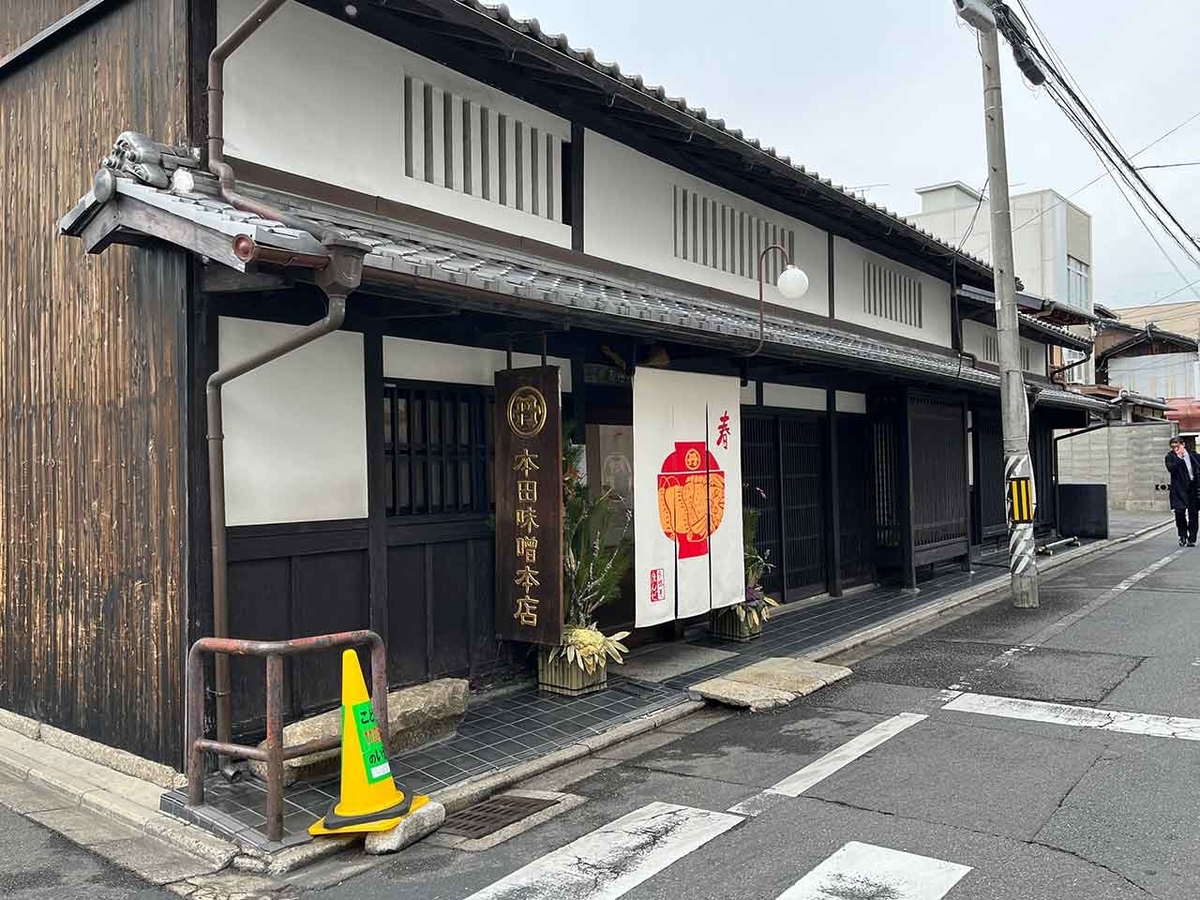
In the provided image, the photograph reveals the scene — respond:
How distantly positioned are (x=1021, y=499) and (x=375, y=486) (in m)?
9.56

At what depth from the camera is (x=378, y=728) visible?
547cm

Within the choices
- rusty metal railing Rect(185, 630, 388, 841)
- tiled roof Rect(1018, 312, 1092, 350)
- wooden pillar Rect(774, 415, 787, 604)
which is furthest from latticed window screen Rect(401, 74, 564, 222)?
tiled roof Rect(1018, 312, 1092, 350)

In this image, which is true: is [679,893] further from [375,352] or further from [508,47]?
[508,47]

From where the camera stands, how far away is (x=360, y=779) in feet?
17.2

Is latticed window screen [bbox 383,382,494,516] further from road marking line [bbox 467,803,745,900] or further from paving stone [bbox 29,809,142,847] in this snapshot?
road marking line [bbox 467,803,745,900]

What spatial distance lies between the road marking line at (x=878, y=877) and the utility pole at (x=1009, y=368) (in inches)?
358

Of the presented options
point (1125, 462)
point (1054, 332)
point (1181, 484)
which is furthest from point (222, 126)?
point (1125, 462)

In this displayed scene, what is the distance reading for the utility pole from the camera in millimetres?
12719

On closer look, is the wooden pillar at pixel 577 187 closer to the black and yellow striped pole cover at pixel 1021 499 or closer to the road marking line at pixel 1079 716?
the road marking line at pixel 1079 716

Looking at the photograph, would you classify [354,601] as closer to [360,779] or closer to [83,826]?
[360,779]

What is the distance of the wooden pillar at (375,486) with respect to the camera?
7027mm

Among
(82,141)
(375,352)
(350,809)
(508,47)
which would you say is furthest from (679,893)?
(82,141)

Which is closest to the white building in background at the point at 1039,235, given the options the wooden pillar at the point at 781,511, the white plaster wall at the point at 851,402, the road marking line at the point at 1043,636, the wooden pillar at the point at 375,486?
the road marking line at the point at 1043,636

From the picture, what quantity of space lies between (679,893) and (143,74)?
644cm
